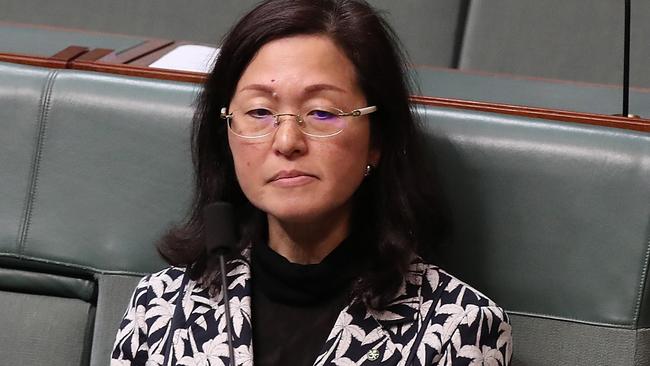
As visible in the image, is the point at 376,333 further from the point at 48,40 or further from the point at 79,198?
the point at 48,40

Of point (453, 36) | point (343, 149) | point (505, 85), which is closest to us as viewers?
point (343, 149)

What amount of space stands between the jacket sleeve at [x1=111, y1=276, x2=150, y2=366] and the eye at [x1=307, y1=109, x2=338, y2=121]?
0.28 m

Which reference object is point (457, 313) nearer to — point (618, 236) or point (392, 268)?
point (392, 268)

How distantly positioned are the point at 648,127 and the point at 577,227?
5.0 inches

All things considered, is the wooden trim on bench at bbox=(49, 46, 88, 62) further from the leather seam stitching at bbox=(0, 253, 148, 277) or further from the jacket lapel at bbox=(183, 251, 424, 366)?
the jacket lapel at bbox=(183, 251, 424, 366)

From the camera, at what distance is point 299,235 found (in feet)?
3.52

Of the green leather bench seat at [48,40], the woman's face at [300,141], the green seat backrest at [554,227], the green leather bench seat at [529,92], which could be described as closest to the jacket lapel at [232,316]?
the woman's face at [300,141]

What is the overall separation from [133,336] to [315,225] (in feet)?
0.73

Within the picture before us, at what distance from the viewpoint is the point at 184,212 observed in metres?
1.21

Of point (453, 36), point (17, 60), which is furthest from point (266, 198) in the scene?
point (453, 36)

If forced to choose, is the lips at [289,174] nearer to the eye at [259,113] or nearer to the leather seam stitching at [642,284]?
the eye at [259,113]

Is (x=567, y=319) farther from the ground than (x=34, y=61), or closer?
closer

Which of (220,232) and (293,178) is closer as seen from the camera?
(220,232)

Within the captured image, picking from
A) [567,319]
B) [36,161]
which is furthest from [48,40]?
[567,319]
